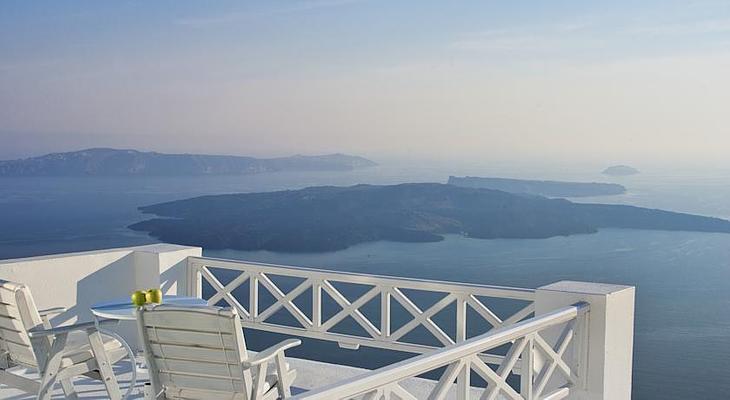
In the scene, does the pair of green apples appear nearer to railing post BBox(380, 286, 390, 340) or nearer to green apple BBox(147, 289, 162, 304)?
green apple BBox(147, 289, 162, 304)

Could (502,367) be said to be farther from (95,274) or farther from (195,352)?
(95,274)

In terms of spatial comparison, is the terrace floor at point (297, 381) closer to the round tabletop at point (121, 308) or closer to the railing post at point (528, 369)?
the round tabletop at point (121, 308)

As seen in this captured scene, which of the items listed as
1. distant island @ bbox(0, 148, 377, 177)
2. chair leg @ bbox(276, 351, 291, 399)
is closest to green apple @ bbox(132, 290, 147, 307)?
chair leg @ bbox(276, 351, 291, 399)

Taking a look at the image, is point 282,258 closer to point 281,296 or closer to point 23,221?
point 23,221

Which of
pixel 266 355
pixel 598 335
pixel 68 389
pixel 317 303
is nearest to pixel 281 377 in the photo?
pixel 266 355

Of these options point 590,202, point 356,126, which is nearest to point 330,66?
point 356,126

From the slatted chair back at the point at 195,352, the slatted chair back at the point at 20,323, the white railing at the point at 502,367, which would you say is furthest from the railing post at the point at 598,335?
the slatted chair back at the point at 20,323
